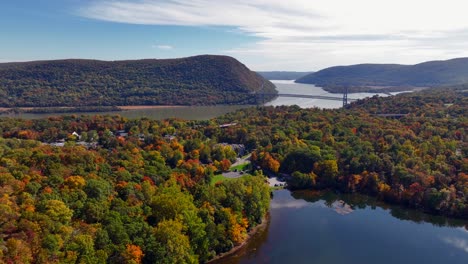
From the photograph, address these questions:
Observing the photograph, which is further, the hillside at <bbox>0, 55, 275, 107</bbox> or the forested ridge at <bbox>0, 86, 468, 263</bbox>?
the hillside at <bbox>0, 55, 275, 107</bbox>

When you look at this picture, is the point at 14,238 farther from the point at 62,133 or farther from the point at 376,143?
the point at 376,143

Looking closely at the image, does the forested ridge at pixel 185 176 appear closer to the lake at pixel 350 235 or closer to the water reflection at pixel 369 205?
the water reflection at pixel 369 205

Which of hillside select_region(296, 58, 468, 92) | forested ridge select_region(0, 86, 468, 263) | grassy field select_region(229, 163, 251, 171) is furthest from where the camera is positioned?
hillside select_region(296, 58, 468, 92)

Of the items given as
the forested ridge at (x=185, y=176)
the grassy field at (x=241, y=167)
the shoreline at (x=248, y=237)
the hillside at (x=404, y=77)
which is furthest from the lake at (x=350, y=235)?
the hillside at (x=404, y=77)

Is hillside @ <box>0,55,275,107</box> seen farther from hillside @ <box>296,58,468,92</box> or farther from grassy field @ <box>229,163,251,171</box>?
grassy field @ <box>229,163,251,171</box>

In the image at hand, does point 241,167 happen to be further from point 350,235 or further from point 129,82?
point 129,82

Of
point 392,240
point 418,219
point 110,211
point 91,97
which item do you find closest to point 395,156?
point 418,219

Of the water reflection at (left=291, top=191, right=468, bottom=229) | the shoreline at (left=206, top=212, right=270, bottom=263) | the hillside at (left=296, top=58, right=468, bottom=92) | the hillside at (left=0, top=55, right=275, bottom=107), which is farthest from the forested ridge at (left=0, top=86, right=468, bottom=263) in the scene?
the hillside at (left=296, top=58, right=468, bottom=92)
